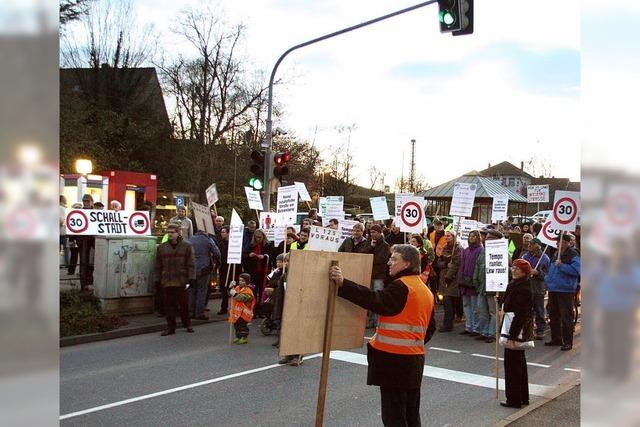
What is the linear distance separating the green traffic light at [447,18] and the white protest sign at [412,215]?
3.57 m

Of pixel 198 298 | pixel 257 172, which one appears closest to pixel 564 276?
pixel 198 298

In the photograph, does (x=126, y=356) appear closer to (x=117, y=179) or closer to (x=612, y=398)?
(x=612, y=398)

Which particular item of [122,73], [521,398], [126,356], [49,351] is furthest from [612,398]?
[122,73]

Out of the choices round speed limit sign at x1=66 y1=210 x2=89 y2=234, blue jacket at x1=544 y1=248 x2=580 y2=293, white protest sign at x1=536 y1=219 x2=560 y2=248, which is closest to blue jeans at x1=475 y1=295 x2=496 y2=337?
blue jacket at x1=544 y1=248 x2=580 y2=293

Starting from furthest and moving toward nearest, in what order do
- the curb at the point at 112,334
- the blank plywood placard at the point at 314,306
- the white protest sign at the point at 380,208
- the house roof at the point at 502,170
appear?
the house roof at the point at 502,170 → the white protest sign at the point at 380,208 → the curb at the point at 112,334 → the blank plywood placard at the point at 314,306

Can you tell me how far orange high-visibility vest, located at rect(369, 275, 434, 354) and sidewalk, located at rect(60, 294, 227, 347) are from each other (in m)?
7.06

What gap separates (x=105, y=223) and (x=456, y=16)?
7.88 metres

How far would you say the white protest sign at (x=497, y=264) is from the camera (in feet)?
29.3

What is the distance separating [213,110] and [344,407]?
112 ft

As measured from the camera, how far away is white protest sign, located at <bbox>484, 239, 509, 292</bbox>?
893cm

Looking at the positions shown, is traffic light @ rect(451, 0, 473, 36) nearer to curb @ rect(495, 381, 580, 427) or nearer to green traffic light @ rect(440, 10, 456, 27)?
green traffic light @ rect(440, 10, 456, 27)

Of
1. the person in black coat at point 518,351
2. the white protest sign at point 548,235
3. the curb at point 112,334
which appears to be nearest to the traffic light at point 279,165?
the curb at point 112,334

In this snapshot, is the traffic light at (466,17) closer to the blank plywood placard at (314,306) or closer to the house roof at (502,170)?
the blank plywood placard at (314,306)

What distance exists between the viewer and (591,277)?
150cm
